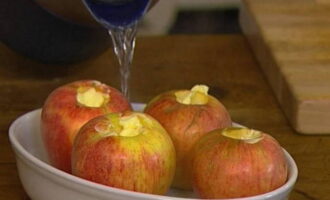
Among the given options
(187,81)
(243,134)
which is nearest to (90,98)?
(243,134)

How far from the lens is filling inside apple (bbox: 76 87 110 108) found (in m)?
0.74

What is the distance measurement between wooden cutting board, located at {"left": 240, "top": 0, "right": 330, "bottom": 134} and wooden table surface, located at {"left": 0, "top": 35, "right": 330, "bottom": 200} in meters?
0.02

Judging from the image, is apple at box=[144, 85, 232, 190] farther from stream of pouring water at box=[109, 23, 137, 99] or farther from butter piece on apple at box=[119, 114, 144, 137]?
stream of pouring water at box=[109, 23, 137, 99]

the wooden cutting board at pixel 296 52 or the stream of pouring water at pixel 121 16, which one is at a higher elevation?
the stream of pouring water at pixel 121 16

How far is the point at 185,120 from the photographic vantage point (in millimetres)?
724

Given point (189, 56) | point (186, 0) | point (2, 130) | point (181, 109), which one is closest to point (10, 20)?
point (2, 130)

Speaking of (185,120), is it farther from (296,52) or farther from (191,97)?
(296,52)

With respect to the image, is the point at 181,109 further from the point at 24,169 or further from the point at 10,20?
the point at 10,20

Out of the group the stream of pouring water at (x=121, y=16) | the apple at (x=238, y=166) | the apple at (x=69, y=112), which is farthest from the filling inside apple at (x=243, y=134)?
the stream of pouring water at (x=121, y=16)

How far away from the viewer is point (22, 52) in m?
1.07

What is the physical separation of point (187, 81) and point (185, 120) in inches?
14.3

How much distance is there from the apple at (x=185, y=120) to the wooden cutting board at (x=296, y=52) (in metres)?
0.21

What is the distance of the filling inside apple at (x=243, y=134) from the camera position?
0.68 m

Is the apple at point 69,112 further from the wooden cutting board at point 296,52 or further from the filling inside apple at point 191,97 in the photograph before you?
the wooden cutting board at point 296,52
